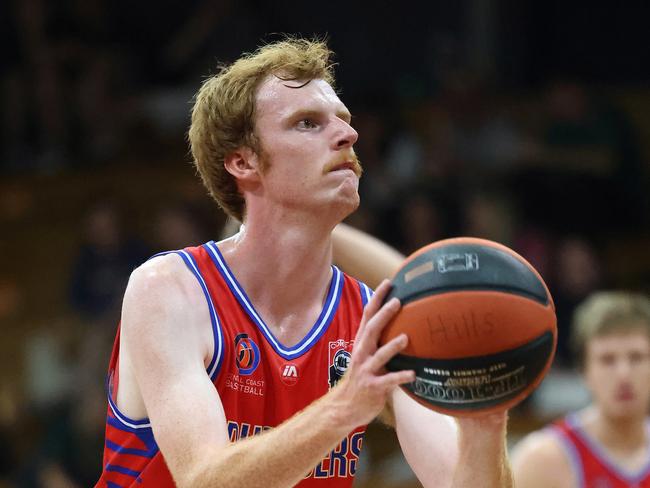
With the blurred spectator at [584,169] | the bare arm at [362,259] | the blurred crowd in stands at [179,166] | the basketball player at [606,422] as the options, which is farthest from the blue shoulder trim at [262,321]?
the blurred spectator at [584,169]

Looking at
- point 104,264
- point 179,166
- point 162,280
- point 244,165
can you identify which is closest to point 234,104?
point 244,165

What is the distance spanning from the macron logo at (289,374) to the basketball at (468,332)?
73 cm

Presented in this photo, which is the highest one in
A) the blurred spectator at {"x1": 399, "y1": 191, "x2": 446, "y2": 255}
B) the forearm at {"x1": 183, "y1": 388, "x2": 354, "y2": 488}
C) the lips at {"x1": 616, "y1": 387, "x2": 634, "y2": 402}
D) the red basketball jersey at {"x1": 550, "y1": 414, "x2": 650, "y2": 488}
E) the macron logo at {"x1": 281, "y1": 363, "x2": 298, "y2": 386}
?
the blurred spectator at {"x1": 399, "y1": 191, "x2": 446, "y2": 255}

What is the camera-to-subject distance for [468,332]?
320 cm

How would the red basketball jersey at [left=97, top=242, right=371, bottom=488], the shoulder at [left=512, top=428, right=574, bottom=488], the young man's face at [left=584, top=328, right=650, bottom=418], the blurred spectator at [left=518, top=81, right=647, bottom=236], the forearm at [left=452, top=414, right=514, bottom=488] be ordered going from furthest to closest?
1. the blurred spectator at [left=518, top=81, right=647, bottom=236]
2. the shoulder at [left=512, top=428, right=574, bottom=488]
3. the young man's face at [left=584, top=328, right=650, bottom=418]
4. the red basketball jersey at [left=97, top=242, right=371, bottom=488]
5. the forearm at [left=452, top=414, right=514, bottom=488]

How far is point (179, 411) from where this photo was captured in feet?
11.5

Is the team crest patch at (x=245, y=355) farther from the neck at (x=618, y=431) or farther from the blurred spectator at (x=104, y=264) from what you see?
the blurred spectator at (x=104, y=264)

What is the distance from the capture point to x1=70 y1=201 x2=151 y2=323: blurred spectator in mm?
10461

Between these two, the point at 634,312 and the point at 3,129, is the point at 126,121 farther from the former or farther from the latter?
the point at 634,312

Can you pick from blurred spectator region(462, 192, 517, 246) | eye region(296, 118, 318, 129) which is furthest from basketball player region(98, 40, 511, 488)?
blurred spectator region(462, 192, 517, 246)

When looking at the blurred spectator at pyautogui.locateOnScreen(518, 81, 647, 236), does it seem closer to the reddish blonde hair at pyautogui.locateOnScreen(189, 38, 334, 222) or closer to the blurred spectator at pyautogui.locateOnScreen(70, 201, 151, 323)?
the blurred spectator at pyautogui.locateOnScreen(70, 201, 151, 323)

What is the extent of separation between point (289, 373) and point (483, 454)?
0.74m

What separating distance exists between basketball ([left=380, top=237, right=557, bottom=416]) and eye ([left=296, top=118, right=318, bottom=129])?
87 centimetres

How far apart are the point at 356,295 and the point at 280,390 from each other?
0.55 metres
